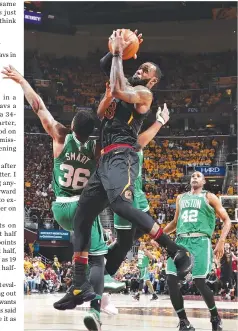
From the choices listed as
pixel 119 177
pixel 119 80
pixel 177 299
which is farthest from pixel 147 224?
pixel 177 299

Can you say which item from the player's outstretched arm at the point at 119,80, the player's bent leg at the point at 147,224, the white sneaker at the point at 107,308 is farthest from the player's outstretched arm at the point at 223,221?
the player's outstretched arm at the point at 119,80

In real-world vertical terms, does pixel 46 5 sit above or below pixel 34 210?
above

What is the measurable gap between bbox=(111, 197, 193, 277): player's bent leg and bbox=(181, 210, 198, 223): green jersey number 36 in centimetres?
251

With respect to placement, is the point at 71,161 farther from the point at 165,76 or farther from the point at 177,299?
the point at 165,76

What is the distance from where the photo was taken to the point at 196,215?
8680 millimetres

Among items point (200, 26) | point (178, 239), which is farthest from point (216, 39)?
point (178, 239)

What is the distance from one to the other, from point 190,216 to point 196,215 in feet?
0.32

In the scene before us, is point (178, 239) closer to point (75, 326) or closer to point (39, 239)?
point (75, 326)

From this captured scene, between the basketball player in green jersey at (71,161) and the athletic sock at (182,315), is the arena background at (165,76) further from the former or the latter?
the basketball player in green jersey at (71,161)

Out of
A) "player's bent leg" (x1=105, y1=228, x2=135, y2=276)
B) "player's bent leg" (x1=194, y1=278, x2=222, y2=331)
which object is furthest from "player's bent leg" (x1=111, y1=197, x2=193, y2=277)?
"player's bent leg" (x1=194, y1=278, x2=222, y2=331)

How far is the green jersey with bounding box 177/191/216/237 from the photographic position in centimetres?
871

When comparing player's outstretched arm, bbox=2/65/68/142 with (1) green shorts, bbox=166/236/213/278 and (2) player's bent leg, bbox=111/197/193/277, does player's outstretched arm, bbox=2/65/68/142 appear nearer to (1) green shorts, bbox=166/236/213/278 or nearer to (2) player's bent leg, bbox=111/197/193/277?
(2) player's bent leg, bbox=111/197/193/277

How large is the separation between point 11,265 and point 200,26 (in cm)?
3223

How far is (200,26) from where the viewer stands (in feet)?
121
